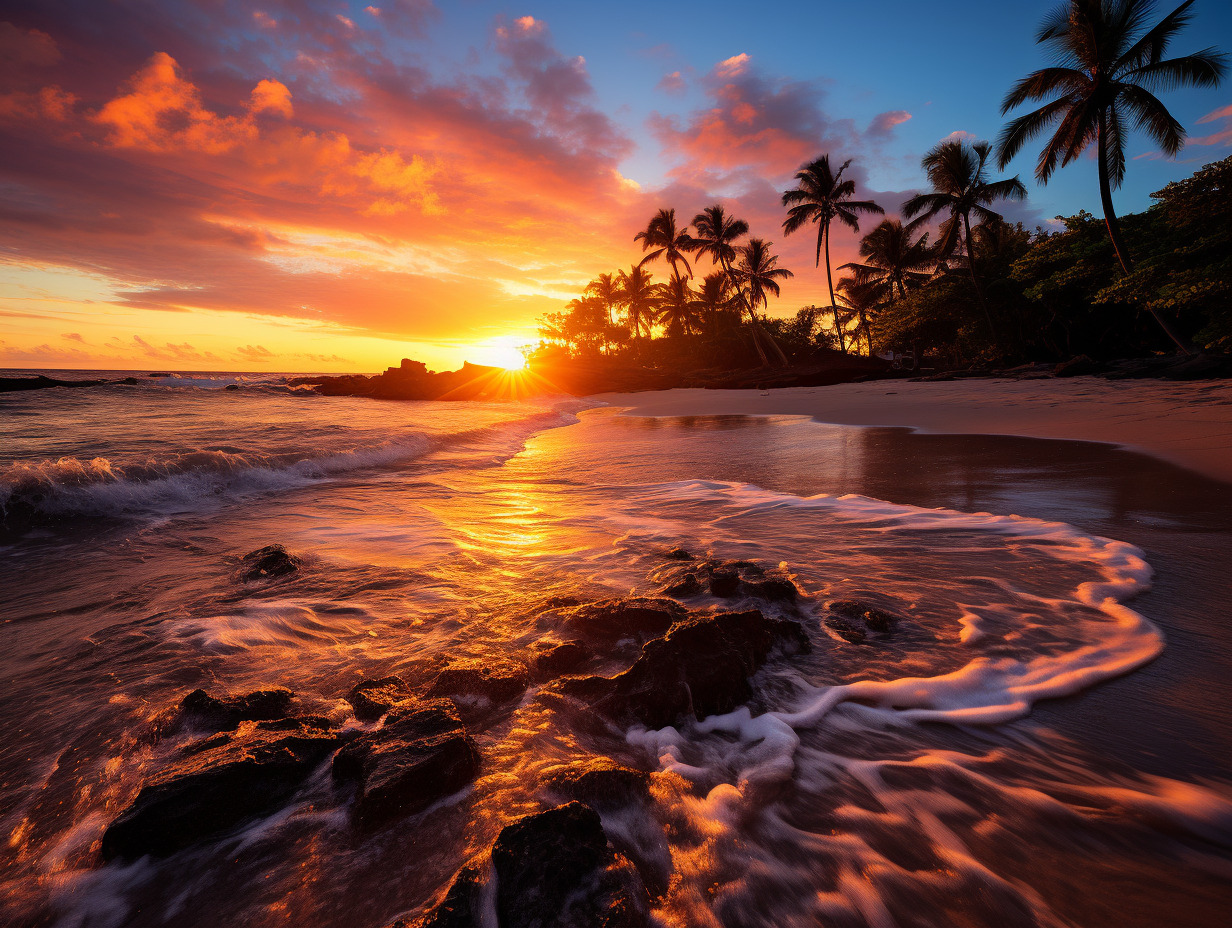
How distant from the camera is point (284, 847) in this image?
1591 mm

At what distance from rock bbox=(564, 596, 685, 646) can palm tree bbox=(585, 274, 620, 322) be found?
46.8 m

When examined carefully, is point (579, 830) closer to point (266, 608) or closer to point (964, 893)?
point (964, 893)

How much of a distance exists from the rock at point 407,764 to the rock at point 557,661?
0.53 metres

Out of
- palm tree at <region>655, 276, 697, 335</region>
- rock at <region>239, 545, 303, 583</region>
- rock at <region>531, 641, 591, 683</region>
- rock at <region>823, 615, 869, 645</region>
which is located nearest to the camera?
rock at <region>531, 641, 591, 683</region>

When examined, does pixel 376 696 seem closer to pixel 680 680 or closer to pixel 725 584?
pixel 680 680

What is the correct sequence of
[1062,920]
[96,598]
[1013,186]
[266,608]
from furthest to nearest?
[1013,186] → [96,598] → [266,608] → [1062,920]

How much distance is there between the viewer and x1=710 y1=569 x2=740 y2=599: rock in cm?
315

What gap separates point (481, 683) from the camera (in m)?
2.32

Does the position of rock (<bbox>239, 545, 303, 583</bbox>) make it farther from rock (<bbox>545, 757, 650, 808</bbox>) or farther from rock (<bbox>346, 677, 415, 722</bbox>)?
rock (<bbox>545, 757, 650, 808</bbox>)

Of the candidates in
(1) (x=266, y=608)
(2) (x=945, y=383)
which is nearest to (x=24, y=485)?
(1) (x=266, y=608)

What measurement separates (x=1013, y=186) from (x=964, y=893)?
33216mm

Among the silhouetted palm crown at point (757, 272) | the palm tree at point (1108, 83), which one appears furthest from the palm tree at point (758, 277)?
the palm tree at point (1108, 83)

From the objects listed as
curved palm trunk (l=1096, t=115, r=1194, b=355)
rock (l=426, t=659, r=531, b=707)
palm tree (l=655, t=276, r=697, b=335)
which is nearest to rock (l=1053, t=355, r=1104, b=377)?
curved palm trunk (l=1096, t=115, r=1194, b=355)

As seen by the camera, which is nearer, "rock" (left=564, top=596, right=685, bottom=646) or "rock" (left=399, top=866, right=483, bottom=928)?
"rock" (left=399, top=866, right=483, bottom=928)
